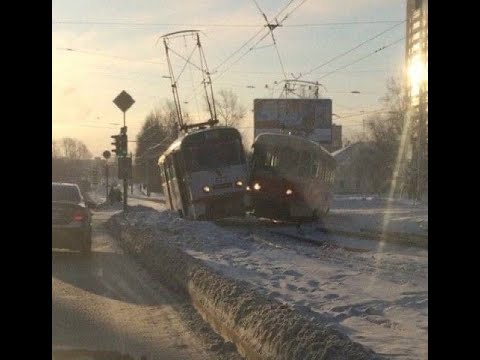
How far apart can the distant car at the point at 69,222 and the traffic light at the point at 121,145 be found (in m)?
13.8

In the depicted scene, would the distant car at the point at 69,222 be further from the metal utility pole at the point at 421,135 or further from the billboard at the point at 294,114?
the billboard at the point at 294,114

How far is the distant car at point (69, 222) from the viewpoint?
16859 millimetres

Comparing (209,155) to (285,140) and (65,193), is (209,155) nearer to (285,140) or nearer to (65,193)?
(285,140)

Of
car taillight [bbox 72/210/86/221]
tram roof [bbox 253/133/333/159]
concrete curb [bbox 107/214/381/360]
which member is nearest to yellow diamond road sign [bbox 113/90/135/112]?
tram roof [bbox 253/133/333/159]

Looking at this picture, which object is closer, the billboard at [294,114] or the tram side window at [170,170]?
the tram side window at [170,170]

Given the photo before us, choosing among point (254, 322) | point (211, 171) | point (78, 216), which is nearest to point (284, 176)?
point (211, 171)

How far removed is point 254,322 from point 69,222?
33.0 ft

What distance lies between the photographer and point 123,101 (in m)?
29.1

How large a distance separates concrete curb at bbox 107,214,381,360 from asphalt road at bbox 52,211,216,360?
306 mm

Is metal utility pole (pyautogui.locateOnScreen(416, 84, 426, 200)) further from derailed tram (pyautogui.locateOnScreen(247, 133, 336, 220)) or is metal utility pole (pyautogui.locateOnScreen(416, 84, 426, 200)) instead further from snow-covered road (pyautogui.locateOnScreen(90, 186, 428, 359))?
snow-covered road (pyautogui.locateOnScreen(90, 186, 428, 359))

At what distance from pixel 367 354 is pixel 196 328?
3.61 metres

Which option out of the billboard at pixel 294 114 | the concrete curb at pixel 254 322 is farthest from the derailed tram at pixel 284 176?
the billboard at pixel 294 114
